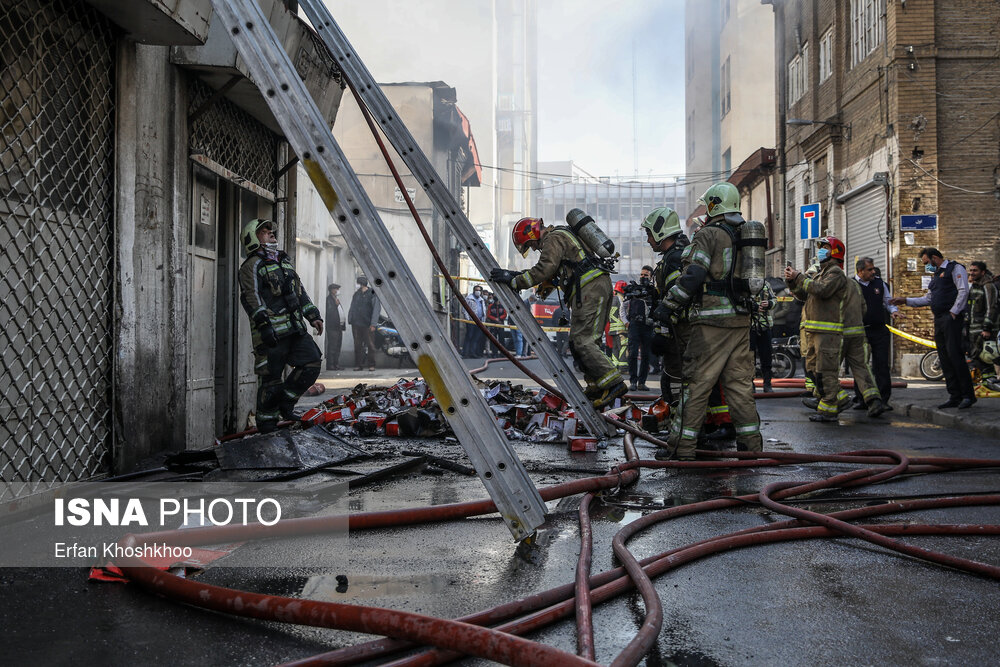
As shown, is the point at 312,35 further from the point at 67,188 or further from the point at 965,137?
the point at 965,137

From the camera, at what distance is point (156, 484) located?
4977mm

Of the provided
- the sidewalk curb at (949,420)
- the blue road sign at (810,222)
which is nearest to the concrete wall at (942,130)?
the blue road sign at (810,222)

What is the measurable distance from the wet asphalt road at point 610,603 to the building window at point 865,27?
15.9m

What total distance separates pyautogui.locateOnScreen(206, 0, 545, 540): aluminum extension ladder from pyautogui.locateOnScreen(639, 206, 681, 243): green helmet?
4.24m

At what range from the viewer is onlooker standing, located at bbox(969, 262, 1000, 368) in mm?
11344

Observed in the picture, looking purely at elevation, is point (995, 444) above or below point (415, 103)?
below

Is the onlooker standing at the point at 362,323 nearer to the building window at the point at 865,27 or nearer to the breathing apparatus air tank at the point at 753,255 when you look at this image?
the building window at the point at 865,27

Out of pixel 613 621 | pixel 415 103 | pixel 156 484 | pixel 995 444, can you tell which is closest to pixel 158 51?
pixel 156 484

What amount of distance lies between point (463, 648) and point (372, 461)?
3.89 m

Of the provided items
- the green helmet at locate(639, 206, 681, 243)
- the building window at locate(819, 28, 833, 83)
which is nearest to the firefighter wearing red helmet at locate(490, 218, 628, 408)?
the green helmet at locate(639, 206, 681, 243)

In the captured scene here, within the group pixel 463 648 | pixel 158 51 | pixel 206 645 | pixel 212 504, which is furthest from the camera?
pixel 158 51

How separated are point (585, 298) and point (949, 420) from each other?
14.1 ft

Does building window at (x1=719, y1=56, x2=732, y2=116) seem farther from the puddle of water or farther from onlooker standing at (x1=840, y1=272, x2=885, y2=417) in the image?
the puddle of water

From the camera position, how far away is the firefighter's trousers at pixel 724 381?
20.0ft
